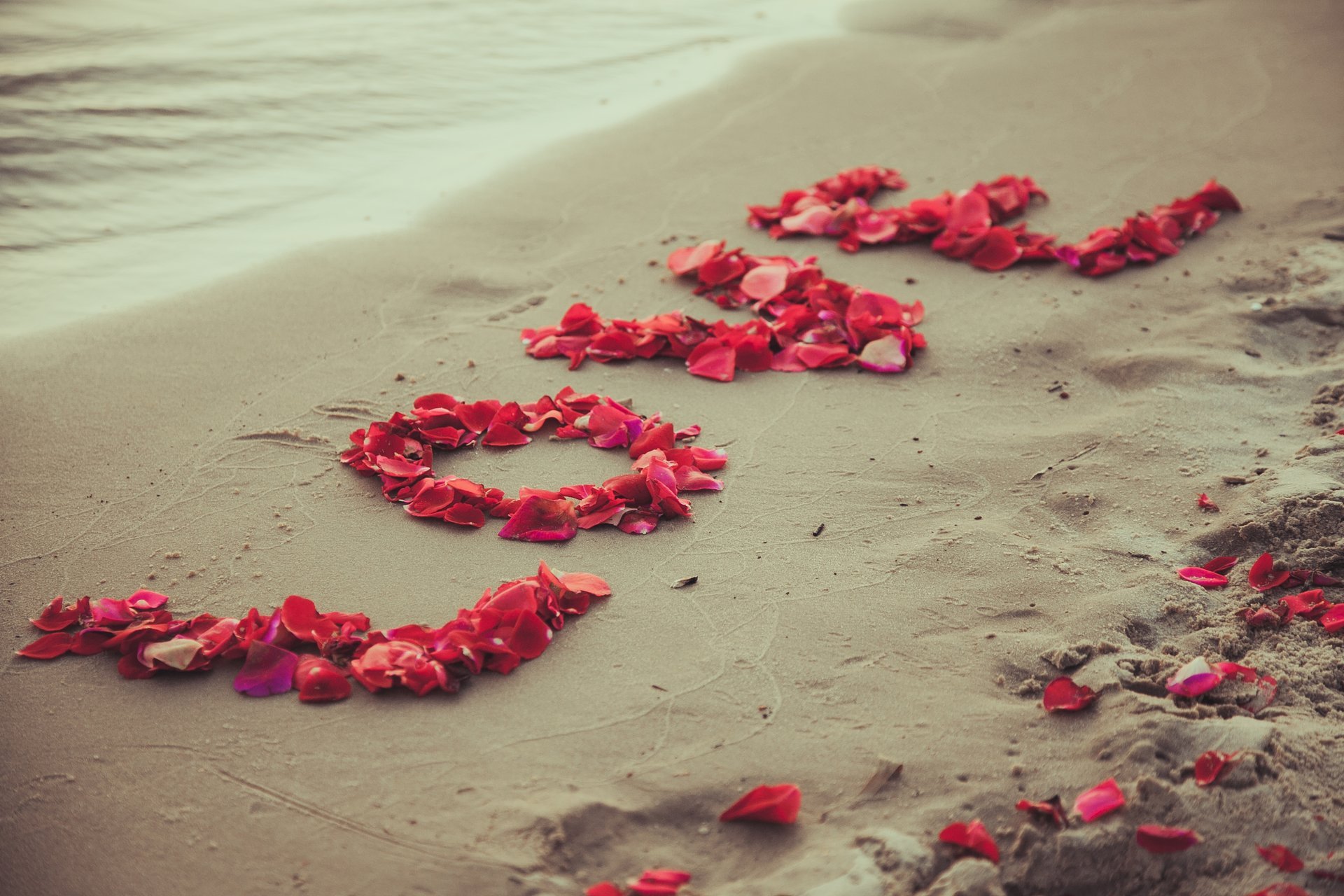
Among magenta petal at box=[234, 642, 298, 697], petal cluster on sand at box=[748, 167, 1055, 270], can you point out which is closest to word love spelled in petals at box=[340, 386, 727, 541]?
magenta petal at box=[234, 642, 298, 697]

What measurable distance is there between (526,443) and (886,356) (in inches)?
48.2

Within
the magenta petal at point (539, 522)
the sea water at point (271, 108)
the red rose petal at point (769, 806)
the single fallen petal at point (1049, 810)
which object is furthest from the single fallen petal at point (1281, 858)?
the sea water at point (271, 108)

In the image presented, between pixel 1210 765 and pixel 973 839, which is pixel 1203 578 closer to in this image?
pixel 1210 765

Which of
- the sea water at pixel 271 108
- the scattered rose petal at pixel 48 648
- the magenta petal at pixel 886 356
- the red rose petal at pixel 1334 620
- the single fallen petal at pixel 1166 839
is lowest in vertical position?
the single fallen petal at pixel 1166 839

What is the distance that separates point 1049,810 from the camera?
1867 mm

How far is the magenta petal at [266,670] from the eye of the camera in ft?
7.43

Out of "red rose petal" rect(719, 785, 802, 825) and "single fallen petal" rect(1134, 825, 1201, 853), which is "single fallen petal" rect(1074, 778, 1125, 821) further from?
"red rose petal" rect(719, 785, 802, 825)

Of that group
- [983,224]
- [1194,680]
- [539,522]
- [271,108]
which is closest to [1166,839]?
[1194,680]

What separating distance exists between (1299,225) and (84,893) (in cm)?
460

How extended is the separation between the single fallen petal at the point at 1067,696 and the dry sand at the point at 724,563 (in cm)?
4

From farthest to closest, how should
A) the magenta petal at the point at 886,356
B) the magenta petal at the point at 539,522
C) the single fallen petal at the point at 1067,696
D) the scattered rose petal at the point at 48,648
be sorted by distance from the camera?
the magenta petal at the point at 886,356, the magenta petal at the point at 539,522, the scattered rose petal at the point at 48,648, the single fallen petal at the point at 1067,696

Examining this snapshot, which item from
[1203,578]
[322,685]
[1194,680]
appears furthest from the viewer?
[1203,578]

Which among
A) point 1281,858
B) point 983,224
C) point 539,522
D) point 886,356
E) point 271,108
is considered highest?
point 271,108

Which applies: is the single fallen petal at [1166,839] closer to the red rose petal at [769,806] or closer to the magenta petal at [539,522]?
the red rose petal at [769,806]
